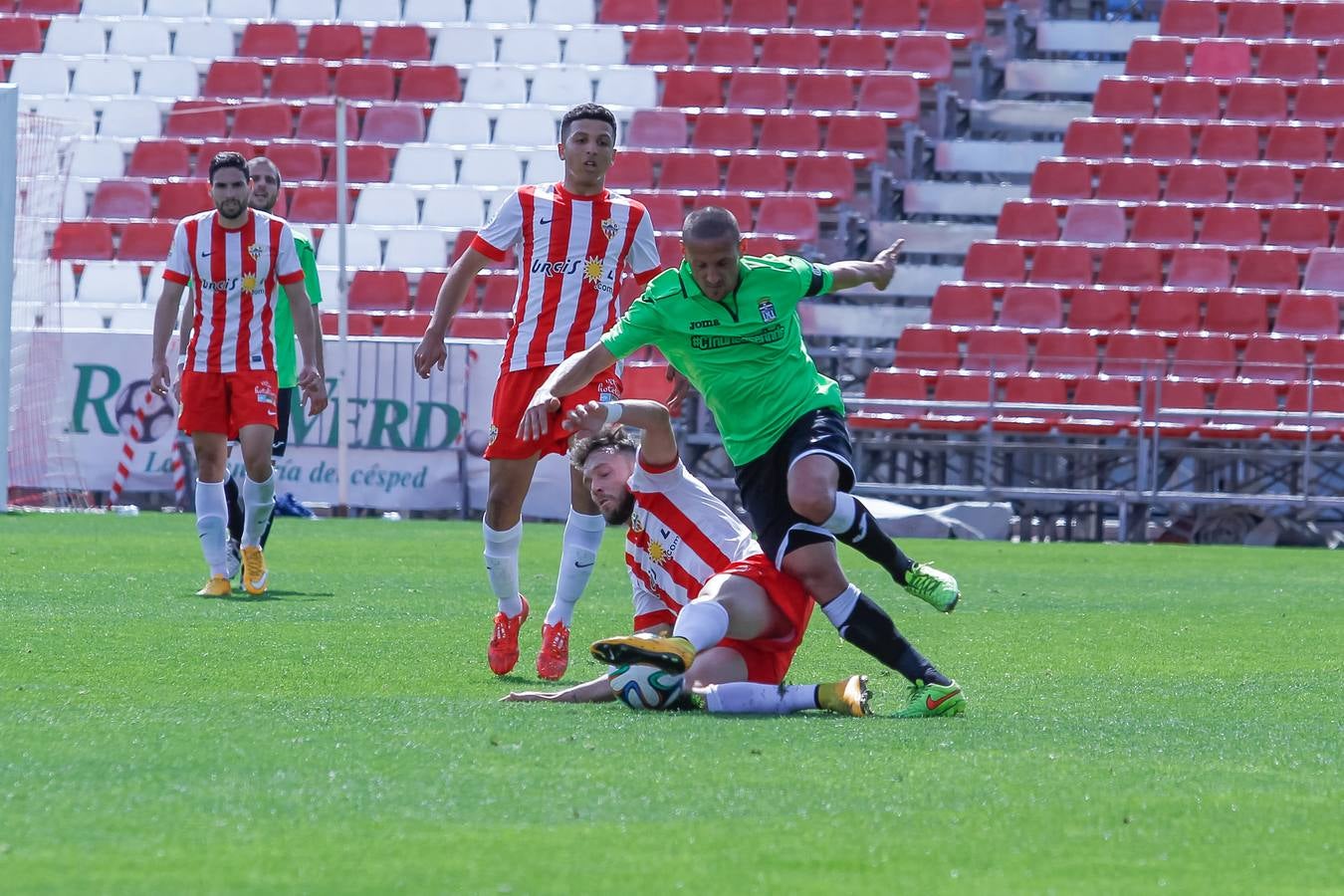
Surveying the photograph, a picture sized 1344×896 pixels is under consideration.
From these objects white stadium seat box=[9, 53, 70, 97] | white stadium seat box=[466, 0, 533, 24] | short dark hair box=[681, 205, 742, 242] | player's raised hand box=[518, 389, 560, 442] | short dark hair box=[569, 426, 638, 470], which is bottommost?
short dark hair box=[569, 426, 638, 470]

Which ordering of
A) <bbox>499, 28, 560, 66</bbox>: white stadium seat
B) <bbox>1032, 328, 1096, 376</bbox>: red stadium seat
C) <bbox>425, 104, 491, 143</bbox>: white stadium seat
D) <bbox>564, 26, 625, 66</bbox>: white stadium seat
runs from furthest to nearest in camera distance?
<bbox>499, 28, 560, 66</bbox>: white stadium seat, <bbox>564, 26, 625, 66</bbox>: white stadium seat, <bbox>425, 104, 491, 143</bbox>: white stadium seat, <bbox>1032, 328, 1096, 376</bbox>: red stadium seat

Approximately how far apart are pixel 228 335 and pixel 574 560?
11.1 ft

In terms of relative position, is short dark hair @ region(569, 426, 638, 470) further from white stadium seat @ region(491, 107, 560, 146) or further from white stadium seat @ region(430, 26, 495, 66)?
white stadium seat @ region(430, 26, 495, 66)

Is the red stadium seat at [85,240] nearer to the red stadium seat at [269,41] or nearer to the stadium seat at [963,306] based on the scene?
the red stadium seat at [269,41]

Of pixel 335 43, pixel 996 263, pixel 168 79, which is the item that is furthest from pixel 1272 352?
pixel 168 79

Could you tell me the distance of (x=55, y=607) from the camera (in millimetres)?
8391

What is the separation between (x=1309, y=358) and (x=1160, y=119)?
153 inches

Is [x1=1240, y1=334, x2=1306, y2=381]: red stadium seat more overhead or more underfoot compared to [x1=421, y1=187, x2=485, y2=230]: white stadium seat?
more underfoot

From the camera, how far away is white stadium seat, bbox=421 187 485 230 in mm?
21688

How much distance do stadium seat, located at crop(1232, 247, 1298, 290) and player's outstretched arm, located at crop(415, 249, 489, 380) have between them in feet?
45.8

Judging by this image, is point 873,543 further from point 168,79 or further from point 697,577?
point 168,79

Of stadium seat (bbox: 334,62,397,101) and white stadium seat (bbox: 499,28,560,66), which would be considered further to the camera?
white stadium seat (bbox: 499,28,560,66)

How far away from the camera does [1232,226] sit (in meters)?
20.0

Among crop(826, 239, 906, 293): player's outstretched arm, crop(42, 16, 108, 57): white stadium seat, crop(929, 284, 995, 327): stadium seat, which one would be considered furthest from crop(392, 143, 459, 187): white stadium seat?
crop(826, 239, 906, 293): player's outstretched arm
